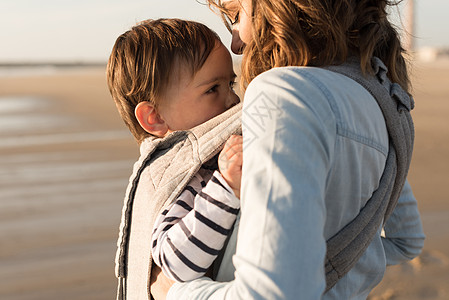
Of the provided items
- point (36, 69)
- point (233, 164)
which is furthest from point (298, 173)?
point (36, 69)

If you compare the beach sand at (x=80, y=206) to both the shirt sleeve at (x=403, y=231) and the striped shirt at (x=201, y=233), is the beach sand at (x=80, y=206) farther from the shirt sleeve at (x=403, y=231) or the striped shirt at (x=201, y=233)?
the striped shirt at (x=201, y=233)

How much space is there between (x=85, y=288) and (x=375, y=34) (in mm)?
3458

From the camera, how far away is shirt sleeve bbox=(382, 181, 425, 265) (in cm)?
184

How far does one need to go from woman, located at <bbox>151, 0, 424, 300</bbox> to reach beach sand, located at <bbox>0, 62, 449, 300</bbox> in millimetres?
633

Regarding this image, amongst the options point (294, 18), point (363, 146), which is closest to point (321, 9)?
point (294, 18)

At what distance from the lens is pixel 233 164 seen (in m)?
1.36

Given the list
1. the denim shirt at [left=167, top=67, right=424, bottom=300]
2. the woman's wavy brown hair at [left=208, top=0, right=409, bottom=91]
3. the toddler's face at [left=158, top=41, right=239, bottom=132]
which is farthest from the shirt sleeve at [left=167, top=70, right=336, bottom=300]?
the toddler's face at [left=158, top=41, right=239, bottom=132]

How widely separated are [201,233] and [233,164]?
0.18 metres

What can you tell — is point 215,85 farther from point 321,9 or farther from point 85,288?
point 85,288

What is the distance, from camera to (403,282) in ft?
13.8

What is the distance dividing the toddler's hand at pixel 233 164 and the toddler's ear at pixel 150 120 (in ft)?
1.87

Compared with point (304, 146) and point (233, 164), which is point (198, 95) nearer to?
point (233, 164)

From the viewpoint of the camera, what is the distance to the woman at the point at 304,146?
40.9 inches

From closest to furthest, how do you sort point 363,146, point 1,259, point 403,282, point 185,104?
point 363,146 → point 185,104 → point 403,282 → point 1,259
